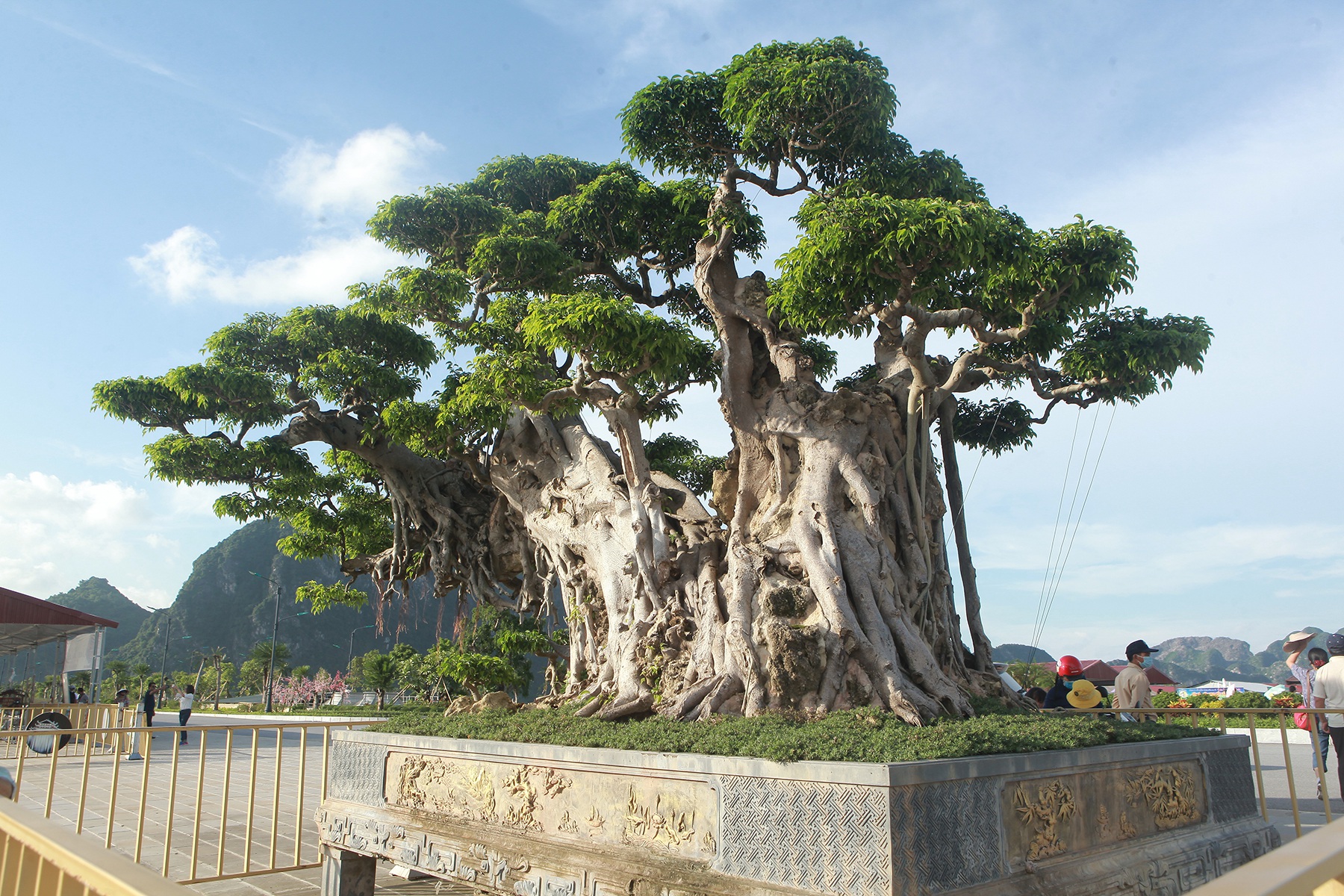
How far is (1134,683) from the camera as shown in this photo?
7449mm

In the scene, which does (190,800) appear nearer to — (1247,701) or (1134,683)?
(1134,683)

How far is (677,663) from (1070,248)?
14.8ft

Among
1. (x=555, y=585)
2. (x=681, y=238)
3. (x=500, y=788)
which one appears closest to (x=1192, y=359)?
(x=681, y=238)

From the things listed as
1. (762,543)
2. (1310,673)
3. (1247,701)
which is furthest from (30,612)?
(1247,701)

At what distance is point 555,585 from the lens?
10.7m

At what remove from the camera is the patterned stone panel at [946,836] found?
3539 mm

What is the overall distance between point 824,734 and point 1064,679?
4739 mm

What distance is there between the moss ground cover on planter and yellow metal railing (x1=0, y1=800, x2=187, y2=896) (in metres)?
2.95

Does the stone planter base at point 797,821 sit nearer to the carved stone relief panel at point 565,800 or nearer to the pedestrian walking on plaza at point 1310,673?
the carved stone relief panel at point 565,800

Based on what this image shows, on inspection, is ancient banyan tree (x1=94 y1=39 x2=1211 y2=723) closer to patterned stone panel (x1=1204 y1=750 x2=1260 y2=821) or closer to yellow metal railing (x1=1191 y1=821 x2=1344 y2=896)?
patterned stone panel (x1=1204 y1=750 x2=1260 y2=821)

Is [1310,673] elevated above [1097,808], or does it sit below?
above

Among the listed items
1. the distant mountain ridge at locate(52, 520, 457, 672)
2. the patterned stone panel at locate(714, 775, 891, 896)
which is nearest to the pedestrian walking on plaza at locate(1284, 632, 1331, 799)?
the patterned stone panel at locate(714, 775, 891, 896)

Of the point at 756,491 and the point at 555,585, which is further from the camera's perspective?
the point at 555,585

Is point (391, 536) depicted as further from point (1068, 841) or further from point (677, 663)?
point (1068, 841)
